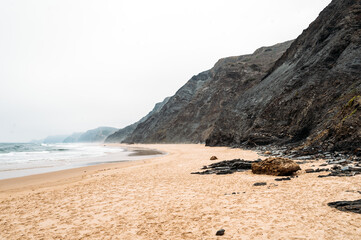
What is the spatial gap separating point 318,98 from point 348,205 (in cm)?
1994

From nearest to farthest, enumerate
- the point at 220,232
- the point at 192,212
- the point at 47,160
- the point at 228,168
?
the point at 220,232 → the point at 192,212 → the point at 228,168 → the point at 47,160

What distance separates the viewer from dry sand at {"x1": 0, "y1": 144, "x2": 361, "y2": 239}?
14.7 feet

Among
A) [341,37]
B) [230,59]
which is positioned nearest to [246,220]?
[341,37]

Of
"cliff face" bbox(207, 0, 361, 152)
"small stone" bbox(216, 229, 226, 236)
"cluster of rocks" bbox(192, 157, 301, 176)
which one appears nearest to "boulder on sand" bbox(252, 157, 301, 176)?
"cluster of rocks" bbox(192, 157, 301, 176)

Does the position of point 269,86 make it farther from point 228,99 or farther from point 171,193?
point 171,193

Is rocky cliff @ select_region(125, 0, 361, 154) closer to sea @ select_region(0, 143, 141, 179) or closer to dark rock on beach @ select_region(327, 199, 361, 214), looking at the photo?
dark rock on beach @ select_region(327, 199, 361, 214)

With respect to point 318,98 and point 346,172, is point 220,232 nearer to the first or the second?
point 346,172

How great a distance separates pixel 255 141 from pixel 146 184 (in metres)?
19.7

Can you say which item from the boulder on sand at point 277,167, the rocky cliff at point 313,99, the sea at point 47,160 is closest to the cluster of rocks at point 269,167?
the boulder on sand at point 277,167

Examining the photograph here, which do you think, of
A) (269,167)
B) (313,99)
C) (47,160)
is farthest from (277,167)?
(47,160)

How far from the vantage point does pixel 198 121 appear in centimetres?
6981

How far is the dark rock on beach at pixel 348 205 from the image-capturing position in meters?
4.90

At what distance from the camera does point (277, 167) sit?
10031mm

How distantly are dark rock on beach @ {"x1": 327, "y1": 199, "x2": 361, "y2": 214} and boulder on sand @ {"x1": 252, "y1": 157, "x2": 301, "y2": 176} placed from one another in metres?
4.35
